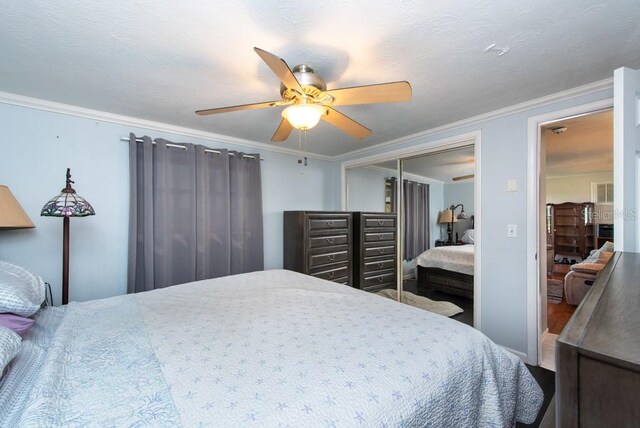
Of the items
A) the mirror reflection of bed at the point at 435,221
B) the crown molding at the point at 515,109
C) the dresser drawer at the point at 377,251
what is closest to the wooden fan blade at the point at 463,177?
the mirror reflection of bed at the point at 435,221

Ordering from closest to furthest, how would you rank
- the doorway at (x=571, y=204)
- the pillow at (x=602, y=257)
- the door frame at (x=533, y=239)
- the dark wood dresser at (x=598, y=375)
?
the dark wood dresser at (x=598, y=375) < the door frame at (x=533, y=239) < the doorway at (x=571, y=204) < the pillow at (x=602, y=257)

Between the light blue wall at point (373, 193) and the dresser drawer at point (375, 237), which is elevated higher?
the light blue wall at point (373, 193)

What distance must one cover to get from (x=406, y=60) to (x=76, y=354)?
7.07 feet

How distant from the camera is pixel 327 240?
3.47m

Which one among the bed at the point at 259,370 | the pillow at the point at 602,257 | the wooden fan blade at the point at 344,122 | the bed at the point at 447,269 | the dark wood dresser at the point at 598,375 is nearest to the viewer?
the dark wood dresser at the point at 598,375

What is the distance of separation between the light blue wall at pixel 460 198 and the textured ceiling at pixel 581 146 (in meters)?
0.77

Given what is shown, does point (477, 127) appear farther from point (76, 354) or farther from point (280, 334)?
point (76, 354)

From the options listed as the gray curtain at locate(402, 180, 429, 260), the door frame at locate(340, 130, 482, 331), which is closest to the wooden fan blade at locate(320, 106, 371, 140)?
the door frame at locate(340, 130, 482, 331)

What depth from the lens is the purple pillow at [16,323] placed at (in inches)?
44.1

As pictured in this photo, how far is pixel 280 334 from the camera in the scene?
1.23 meters

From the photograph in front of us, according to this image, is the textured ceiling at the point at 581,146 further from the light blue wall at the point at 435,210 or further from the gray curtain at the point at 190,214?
the gray curtain at the point at 190,214

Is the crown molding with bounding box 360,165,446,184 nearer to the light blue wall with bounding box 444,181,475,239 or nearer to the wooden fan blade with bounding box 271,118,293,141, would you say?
the light blue wall with bounding box 444,181,475,239

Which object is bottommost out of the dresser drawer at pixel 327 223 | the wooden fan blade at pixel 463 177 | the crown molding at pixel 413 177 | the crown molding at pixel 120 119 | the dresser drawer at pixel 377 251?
the dresser drawer at pixel 377 251

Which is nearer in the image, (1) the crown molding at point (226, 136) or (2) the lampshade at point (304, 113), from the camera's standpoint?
(2) the lampshade at point (304, 113)
